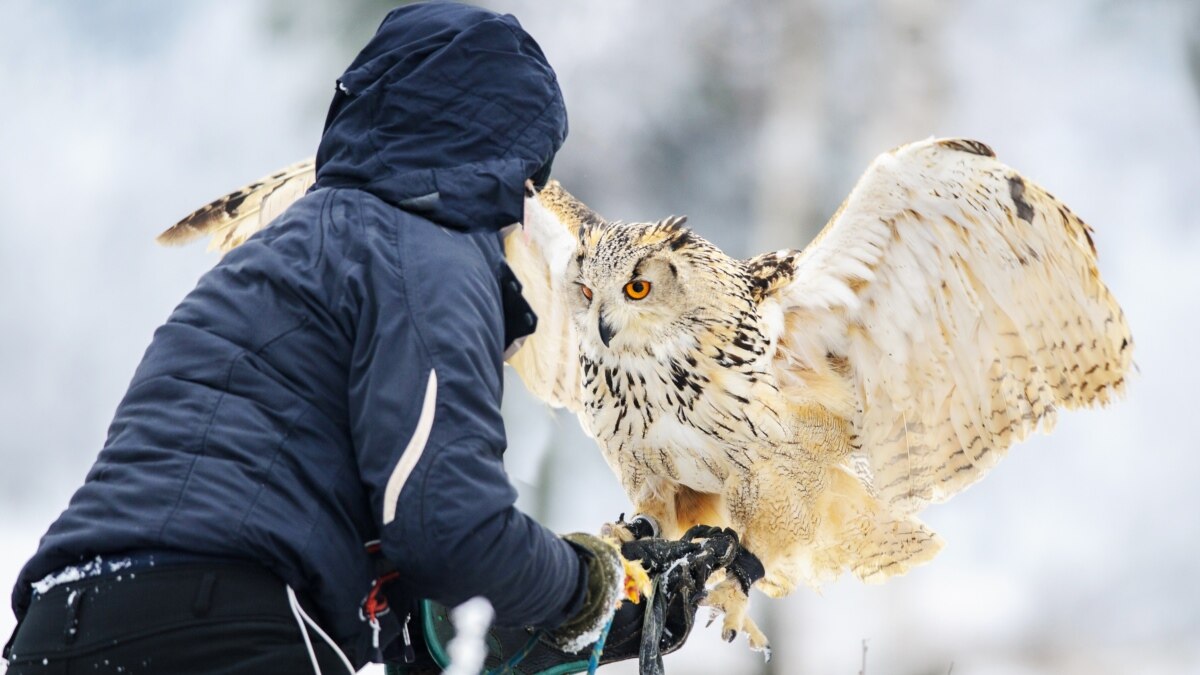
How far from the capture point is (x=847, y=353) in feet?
9.66

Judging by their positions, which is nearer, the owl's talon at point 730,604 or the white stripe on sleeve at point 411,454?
the white stripe on sleeve at point 411,454

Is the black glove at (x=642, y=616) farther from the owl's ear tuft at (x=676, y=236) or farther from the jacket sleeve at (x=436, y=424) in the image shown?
the owl's ear tuft at (x=676, y=236)

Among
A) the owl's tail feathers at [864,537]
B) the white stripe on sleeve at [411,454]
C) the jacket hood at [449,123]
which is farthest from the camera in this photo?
the owl's tail feathers at [864,537]

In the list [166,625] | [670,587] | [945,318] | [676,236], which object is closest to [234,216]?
[676,236]

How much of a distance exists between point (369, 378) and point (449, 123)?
1.15ft

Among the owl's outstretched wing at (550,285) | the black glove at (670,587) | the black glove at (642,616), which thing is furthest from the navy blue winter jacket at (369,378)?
the owl's outstretched wing at (550,285)

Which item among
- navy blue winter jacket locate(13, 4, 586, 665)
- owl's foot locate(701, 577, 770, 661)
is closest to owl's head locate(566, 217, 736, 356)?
owl's foot locate(701, 577, 770, 661)

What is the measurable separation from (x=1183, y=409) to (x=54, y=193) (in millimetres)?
6485

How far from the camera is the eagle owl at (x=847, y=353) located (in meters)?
2.65

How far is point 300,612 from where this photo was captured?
1.25m

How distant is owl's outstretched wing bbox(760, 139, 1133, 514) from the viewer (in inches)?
102

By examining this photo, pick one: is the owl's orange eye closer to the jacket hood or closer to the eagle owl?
the eagle owl

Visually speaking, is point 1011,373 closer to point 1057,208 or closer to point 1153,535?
point 1057,208

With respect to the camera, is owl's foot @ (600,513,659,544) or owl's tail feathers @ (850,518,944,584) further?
owl's tail feathers @ (850,518,944,584)
